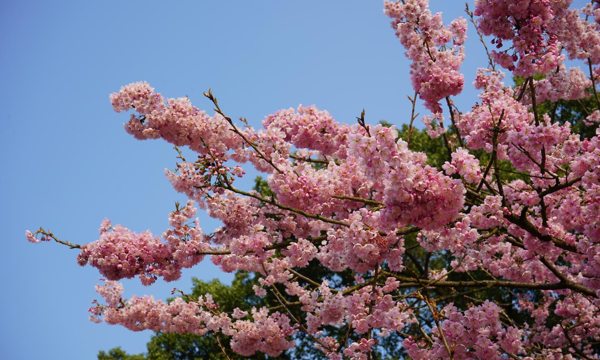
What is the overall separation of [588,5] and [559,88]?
→ 1092 mm

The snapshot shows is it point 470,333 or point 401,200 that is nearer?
point 401,200

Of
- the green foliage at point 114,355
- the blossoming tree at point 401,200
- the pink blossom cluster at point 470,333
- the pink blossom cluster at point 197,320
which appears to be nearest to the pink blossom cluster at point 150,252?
the blossoming tree at point 401,200

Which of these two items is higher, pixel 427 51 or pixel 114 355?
pixel 114 355

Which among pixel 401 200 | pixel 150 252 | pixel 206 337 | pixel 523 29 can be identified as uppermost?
pixel 206 337

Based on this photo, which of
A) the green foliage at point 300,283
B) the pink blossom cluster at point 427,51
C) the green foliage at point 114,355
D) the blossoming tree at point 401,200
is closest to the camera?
the blossoming tree at point 401,200

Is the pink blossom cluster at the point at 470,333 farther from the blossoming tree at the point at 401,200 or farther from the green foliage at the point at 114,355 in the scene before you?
the green foliage at the point at 114,355

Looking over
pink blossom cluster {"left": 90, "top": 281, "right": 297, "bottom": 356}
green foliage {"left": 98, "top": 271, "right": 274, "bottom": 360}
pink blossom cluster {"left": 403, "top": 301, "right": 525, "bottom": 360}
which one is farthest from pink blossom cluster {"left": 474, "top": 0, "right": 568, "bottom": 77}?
green foliage {"left": 98, "top": 271, "right": 274, "bottom": 360}

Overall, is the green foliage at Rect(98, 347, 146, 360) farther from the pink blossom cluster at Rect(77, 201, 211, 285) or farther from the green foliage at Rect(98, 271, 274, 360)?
the pink blossom cluster at Rect(77, 201, 211, 285)

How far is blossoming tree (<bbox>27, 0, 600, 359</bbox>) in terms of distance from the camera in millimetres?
4199

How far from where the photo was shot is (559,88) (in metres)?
6.76

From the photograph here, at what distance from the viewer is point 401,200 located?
3.38 meters

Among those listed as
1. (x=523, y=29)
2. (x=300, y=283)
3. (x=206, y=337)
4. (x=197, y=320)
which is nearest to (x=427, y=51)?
(x=523, y=29)

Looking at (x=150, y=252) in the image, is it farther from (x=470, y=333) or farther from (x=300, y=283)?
(x=300, y=283)

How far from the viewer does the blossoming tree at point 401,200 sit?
4199mm
